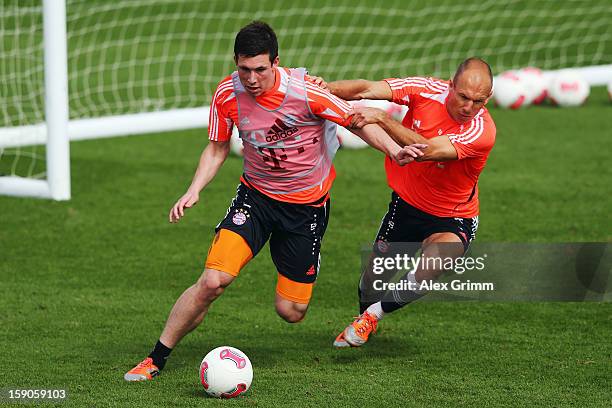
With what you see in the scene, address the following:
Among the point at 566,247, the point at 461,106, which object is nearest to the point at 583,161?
the point at 566,247

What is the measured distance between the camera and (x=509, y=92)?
13789mm

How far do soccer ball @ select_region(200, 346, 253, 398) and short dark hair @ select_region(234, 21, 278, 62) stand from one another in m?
1.52

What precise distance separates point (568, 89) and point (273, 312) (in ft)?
25.0

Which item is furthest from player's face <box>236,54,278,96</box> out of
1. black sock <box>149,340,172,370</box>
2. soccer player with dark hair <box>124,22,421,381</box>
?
black sock <box>149,340,172,370</box>

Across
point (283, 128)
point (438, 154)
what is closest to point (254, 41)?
point (283, 128)

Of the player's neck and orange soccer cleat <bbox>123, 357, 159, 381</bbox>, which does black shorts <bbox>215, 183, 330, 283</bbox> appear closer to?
the player's neck

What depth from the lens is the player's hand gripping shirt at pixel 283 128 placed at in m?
6.00

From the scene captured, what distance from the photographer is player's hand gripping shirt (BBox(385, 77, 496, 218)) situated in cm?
645

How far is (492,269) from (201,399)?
3212 mm

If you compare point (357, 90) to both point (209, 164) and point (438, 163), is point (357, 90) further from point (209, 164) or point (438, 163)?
point (209, 164)

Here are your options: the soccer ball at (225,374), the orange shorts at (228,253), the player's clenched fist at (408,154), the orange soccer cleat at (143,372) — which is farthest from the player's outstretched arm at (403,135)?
the orange soccer cleat at (143,372)

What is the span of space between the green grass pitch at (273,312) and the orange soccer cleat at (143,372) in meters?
0.08

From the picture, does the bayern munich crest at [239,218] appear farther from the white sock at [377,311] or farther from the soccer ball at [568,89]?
the soccer ball at [568,89]

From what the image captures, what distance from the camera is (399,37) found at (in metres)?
17.3
